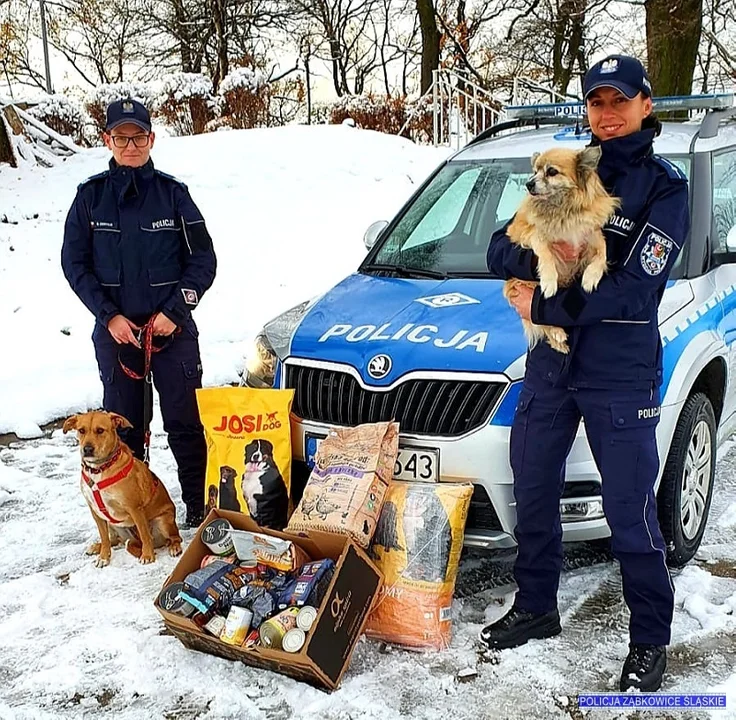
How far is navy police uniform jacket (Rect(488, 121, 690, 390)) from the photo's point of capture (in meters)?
2.56

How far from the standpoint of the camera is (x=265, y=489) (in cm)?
351

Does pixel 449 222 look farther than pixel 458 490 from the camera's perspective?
Yes

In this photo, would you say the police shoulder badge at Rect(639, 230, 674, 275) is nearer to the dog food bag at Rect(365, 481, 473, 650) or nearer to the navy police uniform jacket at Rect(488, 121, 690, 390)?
the navy police uniform jacket at Rect(488, 121, 690, 390)

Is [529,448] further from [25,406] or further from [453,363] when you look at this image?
[25,406]

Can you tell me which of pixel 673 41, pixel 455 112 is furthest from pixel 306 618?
pixel 455 112

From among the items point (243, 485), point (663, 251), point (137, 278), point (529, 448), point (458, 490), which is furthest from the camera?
point (137, 278)

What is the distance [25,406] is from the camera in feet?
19.5

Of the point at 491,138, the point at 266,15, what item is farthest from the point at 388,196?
the point at 266,15

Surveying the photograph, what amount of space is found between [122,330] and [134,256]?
1.13 feet

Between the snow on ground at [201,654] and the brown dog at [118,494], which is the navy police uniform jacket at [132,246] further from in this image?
the snow on ground at [201,654]

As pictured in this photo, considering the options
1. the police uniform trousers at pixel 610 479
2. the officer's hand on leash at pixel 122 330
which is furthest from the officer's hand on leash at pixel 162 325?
the police uniform trousers at pixel 610 479

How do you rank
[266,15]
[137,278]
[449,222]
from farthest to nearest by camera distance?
[266,15]
[449,222]
[137,278]

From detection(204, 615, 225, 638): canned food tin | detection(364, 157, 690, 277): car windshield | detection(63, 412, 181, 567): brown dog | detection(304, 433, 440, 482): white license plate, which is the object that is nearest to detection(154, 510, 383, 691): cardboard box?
detection(204, 615, 225, 638): canned food tin

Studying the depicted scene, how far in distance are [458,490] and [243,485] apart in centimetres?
98
